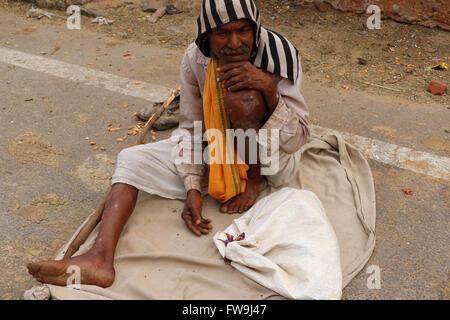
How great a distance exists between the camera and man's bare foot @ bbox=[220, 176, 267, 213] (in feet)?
9.12

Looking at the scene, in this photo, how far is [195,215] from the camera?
2.67 meters

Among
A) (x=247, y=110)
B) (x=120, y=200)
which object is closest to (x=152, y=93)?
(x=120, y=200)

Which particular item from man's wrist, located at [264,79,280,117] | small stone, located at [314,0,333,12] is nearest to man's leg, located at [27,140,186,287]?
man's wrist, located at [264,79,280,117]

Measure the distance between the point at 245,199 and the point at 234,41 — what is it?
0.95 meters

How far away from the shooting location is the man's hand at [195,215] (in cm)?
264

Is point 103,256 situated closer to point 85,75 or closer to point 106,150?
point 106,150

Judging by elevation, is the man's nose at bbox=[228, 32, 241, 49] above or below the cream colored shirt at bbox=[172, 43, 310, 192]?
above

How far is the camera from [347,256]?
97.9 inches

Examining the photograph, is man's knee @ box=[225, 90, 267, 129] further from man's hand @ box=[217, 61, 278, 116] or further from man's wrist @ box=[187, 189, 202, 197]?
man's wrist @ box=[187, 189, 202, 197]

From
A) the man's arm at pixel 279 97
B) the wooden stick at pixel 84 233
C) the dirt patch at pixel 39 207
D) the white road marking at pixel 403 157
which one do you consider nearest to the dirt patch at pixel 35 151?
the dirt patch at pixel 39 207

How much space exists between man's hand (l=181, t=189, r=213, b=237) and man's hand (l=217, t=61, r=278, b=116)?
709mm

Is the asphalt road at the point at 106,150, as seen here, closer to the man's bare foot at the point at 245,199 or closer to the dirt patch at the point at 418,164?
the dirt patch at the point at 418,164
